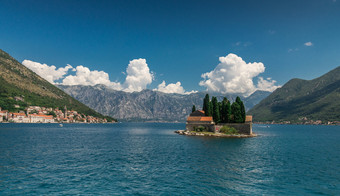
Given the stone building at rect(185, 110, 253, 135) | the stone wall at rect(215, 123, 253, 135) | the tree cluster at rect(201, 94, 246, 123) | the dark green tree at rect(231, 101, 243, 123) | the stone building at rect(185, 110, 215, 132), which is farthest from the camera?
the stone building at rect(185, 110, 215, 132)

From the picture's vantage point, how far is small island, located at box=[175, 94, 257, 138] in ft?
356

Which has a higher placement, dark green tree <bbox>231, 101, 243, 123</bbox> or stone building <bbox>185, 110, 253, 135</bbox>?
dark green tree <bbox>231, 101, 243, 123</bbox>

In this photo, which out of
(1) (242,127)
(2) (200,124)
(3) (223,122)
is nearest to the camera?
(1) (242,127)

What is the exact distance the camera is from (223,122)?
378ft

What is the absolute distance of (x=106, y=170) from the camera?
3541cm

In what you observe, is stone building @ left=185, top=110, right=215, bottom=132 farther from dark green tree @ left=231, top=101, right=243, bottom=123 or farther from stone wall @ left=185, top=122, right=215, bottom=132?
dark green tree @ left=231, top=101, right=243, bottom=123

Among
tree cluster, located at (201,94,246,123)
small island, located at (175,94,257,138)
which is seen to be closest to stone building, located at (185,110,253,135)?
small island, located at (175,94,257,138)

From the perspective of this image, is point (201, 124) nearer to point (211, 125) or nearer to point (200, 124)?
point (200, 124)

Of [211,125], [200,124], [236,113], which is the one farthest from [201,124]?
[236,113]

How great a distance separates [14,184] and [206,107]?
10630cm

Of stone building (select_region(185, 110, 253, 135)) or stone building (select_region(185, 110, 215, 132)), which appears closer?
stone building (select_region(185, 110, 253, 135))

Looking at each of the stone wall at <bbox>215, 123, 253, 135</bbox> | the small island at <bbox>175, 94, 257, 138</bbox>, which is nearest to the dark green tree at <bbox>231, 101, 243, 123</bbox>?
the small island at <bbox>175, 94, 257, 138</bbox>

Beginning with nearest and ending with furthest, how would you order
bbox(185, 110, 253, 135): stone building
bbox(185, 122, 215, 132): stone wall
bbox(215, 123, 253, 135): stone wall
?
bbox(215, 123, 253, 135): stone wall, bbox(185, 110, 253, 135): stone building, bbox(185, 122, 215, 132): stone wall

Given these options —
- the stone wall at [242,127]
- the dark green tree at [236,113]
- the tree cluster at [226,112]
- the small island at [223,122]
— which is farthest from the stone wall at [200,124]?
the dark green tree at [236,113]
